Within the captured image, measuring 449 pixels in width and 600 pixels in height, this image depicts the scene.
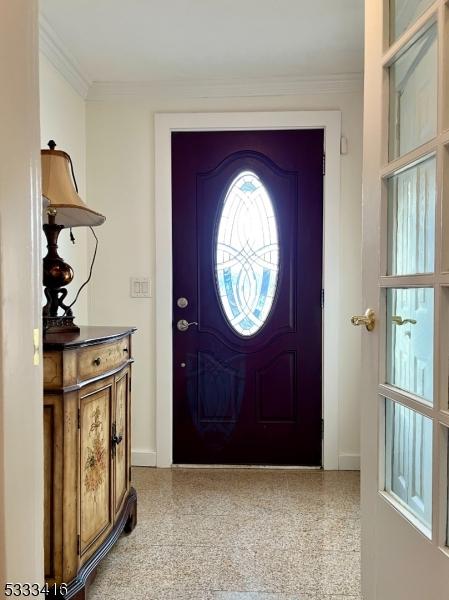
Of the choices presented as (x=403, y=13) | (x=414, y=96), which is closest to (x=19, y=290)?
(x=414, y=96)

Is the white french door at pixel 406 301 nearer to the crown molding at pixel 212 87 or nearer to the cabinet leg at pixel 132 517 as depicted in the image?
the cabinet leg at pixel 132 517

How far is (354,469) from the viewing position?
2.67m

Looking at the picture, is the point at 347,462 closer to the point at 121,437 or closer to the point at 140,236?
the point at 121,437

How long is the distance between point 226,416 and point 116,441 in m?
1.07

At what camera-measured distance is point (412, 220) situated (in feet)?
3.33

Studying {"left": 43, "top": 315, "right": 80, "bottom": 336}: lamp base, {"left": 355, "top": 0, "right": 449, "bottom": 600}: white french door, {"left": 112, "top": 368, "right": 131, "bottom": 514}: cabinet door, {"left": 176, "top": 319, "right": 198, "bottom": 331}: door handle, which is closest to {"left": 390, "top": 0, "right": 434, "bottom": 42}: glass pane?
{"left": 355, "top": 0, "right": 449, "bottom": 600}: white french door

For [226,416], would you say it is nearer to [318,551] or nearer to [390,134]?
[318,551]

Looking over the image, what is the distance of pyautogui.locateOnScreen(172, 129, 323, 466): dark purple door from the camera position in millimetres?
2664

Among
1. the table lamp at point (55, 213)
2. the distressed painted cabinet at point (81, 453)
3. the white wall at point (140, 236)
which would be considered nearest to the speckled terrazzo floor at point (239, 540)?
the distressed painted cabinet at point (81, 453)

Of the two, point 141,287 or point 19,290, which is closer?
point 19,290

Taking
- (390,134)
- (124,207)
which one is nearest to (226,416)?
(124,207)

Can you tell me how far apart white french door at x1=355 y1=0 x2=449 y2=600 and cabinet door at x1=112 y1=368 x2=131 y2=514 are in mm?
998

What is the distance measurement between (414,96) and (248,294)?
1.76 metres

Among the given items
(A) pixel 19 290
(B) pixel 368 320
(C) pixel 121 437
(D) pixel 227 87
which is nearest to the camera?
(A) pixel 19 290
